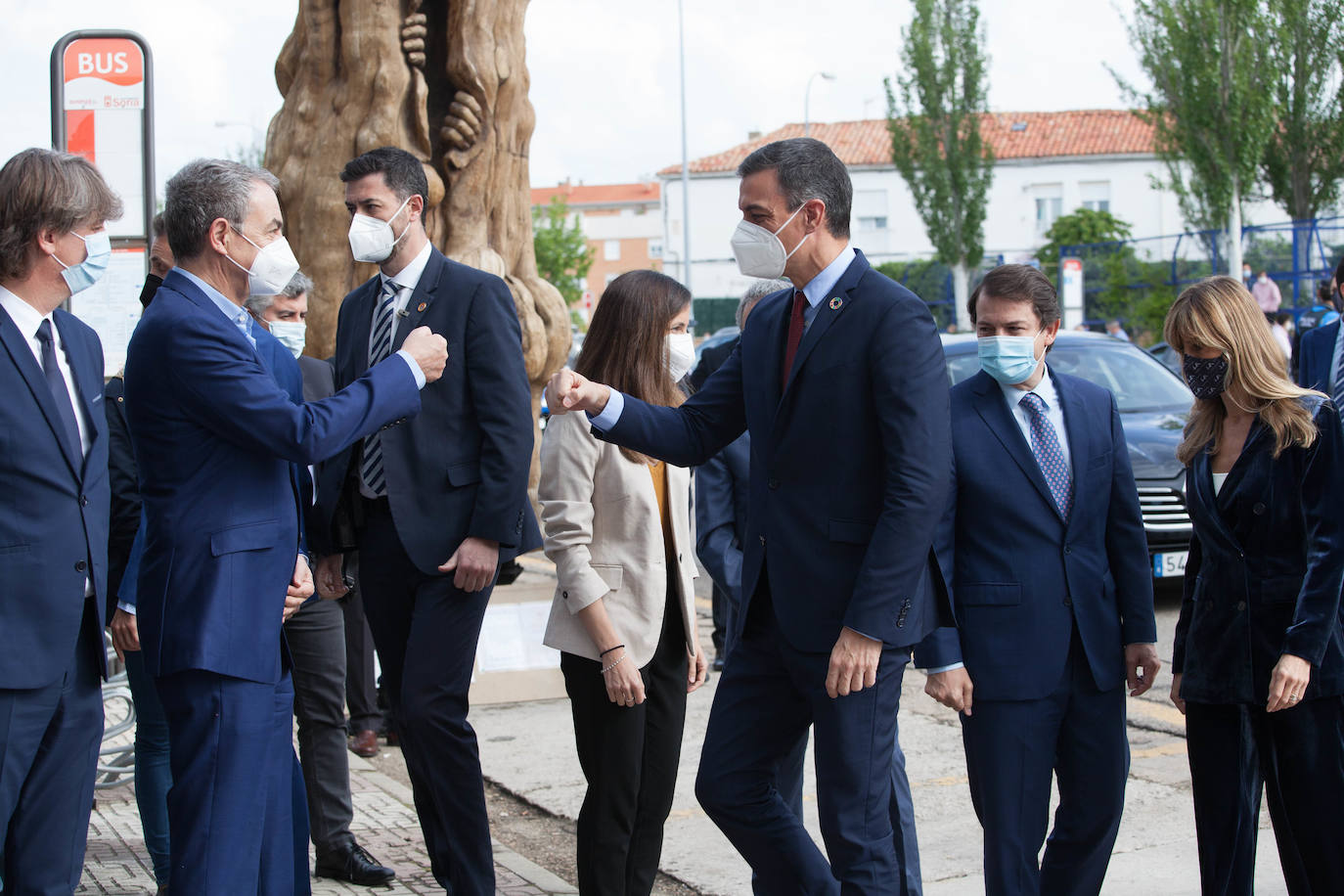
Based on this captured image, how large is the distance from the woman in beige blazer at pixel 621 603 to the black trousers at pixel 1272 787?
153 centimetres

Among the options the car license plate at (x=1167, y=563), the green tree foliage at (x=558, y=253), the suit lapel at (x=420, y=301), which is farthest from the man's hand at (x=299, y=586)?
the green tree foliage at (x=558, y=253)

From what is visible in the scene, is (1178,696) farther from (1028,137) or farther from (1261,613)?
(1028,137)

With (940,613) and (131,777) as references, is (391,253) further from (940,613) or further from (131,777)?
(131,777)

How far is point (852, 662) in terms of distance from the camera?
3.40m

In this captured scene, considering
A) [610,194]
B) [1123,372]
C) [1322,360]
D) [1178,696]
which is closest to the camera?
[1178,696]

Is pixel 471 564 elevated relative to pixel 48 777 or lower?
elevated

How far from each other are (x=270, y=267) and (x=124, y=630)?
4.70ft

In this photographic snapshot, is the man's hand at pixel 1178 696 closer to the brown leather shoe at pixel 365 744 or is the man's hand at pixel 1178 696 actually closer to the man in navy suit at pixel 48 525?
the man in navy suit at pixel 48 525

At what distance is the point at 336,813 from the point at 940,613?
247 cm

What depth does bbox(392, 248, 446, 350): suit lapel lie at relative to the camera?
4430 millimetres

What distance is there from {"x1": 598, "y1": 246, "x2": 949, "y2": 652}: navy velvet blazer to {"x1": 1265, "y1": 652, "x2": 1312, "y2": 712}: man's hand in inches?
34.5

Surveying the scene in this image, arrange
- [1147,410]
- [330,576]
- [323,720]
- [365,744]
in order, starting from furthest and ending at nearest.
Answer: [1147,410], [365,744], [323,720], [330,576]

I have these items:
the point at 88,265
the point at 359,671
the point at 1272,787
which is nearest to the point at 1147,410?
the point at 359,671

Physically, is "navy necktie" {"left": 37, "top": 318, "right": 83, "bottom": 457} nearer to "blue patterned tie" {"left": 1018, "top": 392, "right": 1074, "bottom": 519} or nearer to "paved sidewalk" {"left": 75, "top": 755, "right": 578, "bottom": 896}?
"paved sidewalk" {"left": 75, "top": 755, "right": 578, "bottom": 896}
